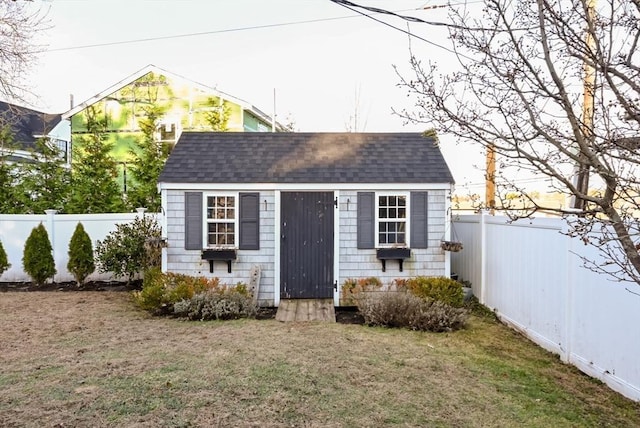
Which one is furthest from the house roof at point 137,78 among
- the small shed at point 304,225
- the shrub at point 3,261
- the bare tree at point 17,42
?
Answer: the small shed at point 304,225

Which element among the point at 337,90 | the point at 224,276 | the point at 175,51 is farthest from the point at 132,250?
the point at 337,90

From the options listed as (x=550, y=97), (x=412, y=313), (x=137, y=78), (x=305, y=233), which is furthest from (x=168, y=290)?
(x=137, y=78)

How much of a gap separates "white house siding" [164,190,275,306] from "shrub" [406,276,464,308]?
2.65 meters

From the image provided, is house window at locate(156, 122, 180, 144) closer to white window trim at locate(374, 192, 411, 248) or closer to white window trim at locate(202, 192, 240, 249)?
white window trim at locate(202, 192, 240, 249)

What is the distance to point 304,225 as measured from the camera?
8266 millimetres

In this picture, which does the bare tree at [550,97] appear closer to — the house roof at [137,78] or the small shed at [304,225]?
the small shed at [304,225]

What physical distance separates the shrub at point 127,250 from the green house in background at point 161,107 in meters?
8.41

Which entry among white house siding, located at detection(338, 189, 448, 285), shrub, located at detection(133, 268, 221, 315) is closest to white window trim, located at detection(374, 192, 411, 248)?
white house siding, located at detection(338, 189, 448, 285)

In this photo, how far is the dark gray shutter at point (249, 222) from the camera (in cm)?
818

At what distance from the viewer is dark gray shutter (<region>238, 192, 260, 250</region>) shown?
322 inches

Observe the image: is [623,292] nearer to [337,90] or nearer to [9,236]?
[9,236]

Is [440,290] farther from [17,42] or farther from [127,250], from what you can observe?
[17,42]

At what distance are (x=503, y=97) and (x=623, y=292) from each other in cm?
262

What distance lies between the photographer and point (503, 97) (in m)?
2.71
